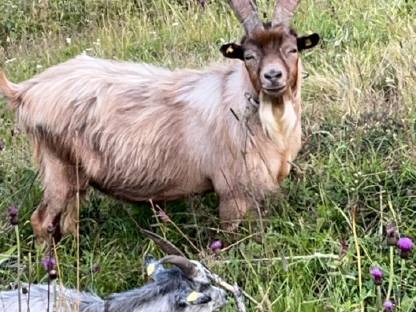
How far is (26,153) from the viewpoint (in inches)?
254

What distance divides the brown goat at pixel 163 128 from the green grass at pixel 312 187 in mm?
182

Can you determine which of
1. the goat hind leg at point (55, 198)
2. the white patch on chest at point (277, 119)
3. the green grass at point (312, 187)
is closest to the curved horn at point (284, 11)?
the white patch on chest at point (277, 119)

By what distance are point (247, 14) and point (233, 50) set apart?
23cm

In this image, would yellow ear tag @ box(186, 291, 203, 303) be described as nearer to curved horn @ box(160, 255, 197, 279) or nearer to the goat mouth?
curved horn @ box(160, 255, 197, 279)

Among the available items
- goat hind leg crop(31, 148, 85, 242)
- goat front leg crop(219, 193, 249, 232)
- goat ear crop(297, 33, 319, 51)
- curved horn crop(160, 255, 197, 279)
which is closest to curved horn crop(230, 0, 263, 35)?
goat ear crop(297, 33, 319, 51)

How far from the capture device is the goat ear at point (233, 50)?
4.96m

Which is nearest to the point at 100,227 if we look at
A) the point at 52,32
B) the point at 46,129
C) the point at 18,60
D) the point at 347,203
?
the point at 46,129

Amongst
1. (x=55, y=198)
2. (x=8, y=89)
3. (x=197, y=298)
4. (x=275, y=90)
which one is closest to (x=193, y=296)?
(x=197, y=298)

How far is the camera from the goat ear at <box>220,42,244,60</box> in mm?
4957

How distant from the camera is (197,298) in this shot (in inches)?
149

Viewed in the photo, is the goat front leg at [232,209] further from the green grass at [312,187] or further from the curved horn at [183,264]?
the curved horn at [183,264]

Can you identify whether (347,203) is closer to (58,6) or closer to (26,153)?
(26,153)

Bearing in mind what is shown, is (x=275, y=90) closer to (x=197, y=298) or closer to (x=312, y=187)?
(x=312, y=187)

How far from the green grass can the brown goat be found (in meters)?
0.18
